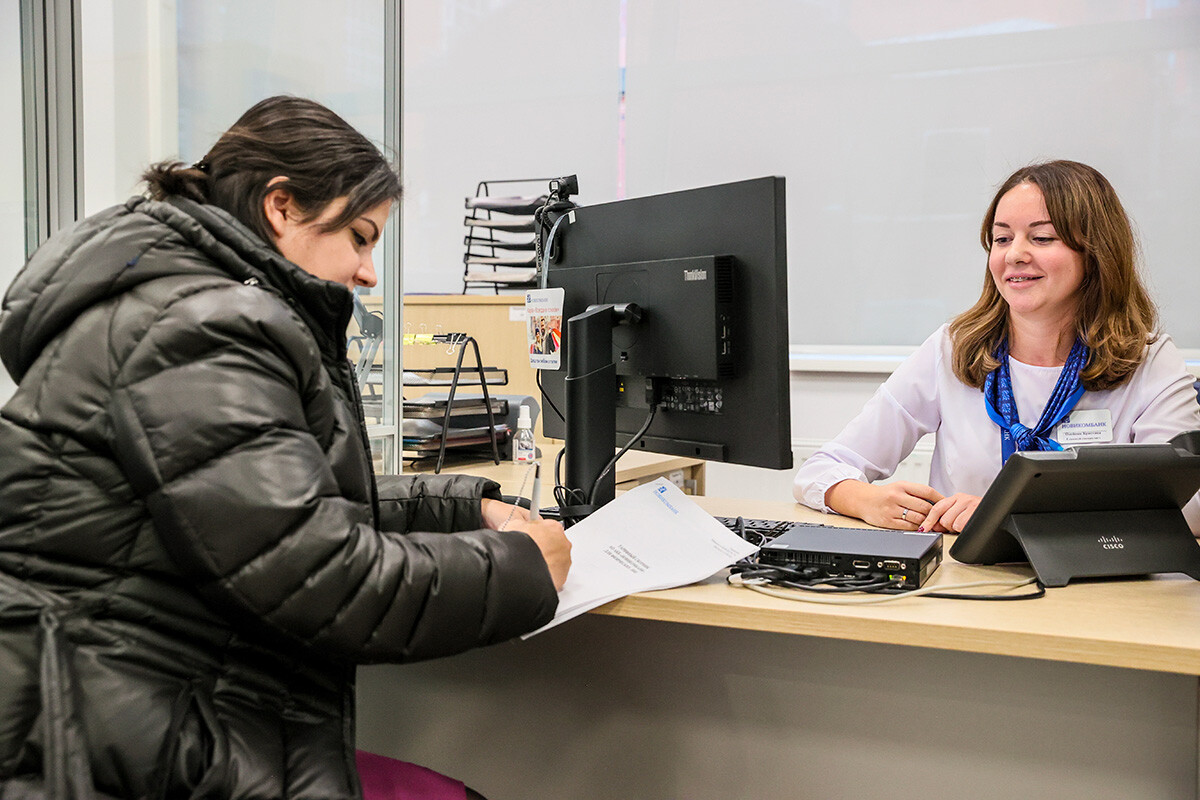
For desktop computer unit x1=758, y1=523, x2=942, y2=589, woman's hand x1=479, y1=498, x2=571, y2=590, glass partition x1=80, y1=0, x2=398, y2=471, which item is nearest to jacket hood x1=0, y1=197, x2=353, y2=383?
woman's hand x1=479, y1=498, x2=571, y2=590

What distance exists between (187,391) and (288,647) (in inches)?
10.8

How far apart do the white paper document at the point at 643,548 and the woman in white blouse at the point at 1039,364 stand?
0.40 metres

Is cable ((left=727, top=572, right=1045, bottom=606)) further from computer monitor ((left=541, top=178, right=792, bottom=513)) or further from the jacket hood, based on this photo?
the jacket hood

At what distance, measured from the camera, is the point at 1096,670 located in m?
1.06

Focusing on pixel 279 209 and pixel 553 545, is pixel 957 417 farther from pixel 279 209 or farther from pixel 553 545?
pixel 279 209

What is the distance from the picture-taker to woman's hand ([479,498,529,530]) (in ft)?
4.00

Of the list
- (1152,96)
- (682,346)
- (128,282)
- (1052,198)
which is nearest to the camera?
(128,282)

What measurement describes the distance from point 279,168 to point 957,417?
1.30 metres

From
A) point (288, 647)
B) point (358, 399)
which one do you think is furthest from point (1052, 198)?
point (288, 647)

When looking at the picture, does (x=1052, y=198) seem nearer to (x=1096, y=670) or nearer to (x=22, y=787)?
(x=1096, y=670)

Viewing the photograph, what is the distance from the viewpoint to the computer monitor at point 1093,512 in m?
1.04

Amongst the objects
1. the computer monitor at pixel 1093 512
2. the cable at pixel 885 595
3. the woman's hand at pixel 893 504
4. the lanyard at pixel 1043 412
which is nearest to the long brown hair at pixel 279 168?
the cable at pixel 885 595

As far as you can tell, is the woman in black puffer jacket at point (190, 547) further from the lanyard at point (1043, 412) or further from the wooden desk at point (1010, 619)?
the lanyard at point (1043, 412)

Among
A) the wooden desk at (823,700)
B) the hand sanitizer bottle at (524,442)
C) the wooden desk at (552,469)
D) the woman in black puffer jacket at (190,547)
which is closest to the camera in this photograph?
Answer: the woman in black puffer jacket at (190,547)
